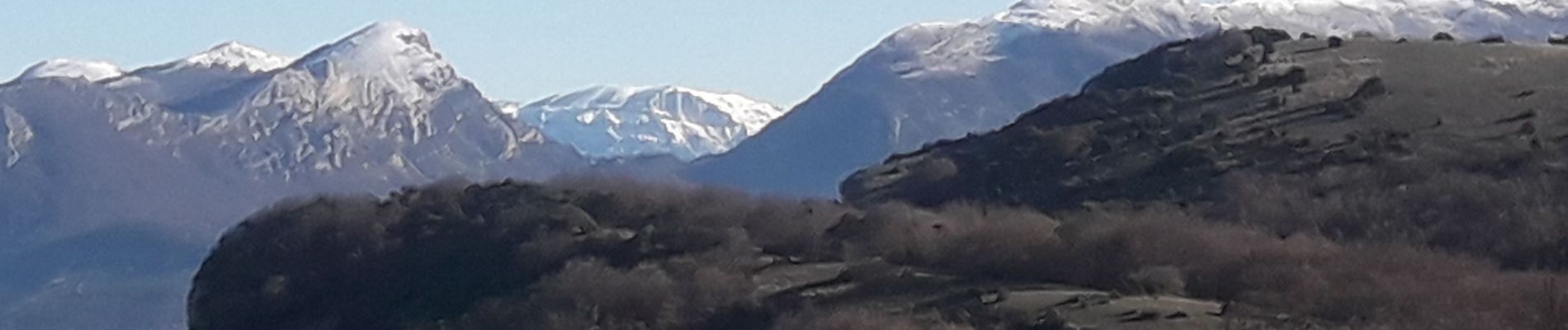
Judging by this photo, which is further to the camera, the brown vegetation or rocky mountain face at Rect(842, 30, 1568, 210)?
rocky mountain face at Rect(842, 30, 1568, 210)

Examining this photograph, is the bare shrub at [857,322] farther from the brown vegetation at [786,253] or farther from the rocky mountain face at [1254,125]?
the rocky mountain face at [1254,125]

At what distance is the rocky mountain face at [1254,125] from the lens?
66250mm

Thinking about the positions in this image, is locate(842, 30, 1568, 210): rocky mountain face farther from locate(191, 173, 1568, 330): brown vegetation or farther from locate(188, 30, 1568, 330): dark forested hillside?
locate(191, 173, 1568, 330): brown vegetation

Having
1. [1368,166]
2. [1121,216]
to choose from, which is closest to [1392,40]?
[1368,166]

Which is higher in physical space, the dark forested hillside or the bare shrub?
the bare shrub

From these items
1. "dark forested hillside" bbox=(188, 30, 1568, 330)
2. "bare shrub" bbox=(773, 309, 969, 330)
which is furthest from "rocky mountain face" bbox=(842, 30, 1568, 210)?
"bare shrub" bbox=(773, 309, 969, 330)

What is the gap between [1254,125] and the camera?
7212 cm

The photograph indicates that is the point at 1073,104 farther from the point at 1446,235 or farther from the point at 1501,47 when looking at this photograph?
the point at 1446,235

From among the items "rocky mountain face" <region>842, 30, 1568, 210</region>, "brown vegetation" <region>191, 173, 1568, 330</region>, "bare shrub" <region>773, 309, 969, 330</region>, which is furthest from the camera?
"rocky mountain face" <region>842, 30, 1568, 210</region>

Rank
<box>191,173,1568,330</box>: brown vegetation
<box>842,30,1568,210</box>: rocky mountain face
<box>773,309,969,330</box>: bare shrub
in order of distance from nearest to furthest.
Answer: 1. <box>773,309,969,330</box>: bare shrub
2. <box>191,173,1568,330</box>: brown vegetation
3. <box>842,30,1568,210</box>: rocky mountain face

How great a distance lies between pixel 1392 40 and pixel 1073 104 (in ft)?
29.8

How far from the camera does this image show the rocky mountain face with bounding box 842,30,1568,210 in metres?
66.2

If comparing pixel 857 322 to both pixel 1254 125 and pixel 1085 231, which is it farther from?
pixel 1254 125

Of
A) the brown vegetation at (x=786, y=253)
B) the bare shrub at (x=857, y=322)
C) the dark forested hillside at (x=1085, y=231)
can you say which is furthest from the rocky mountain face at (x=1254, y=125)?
the bare shrub at (x=857, y=322)
